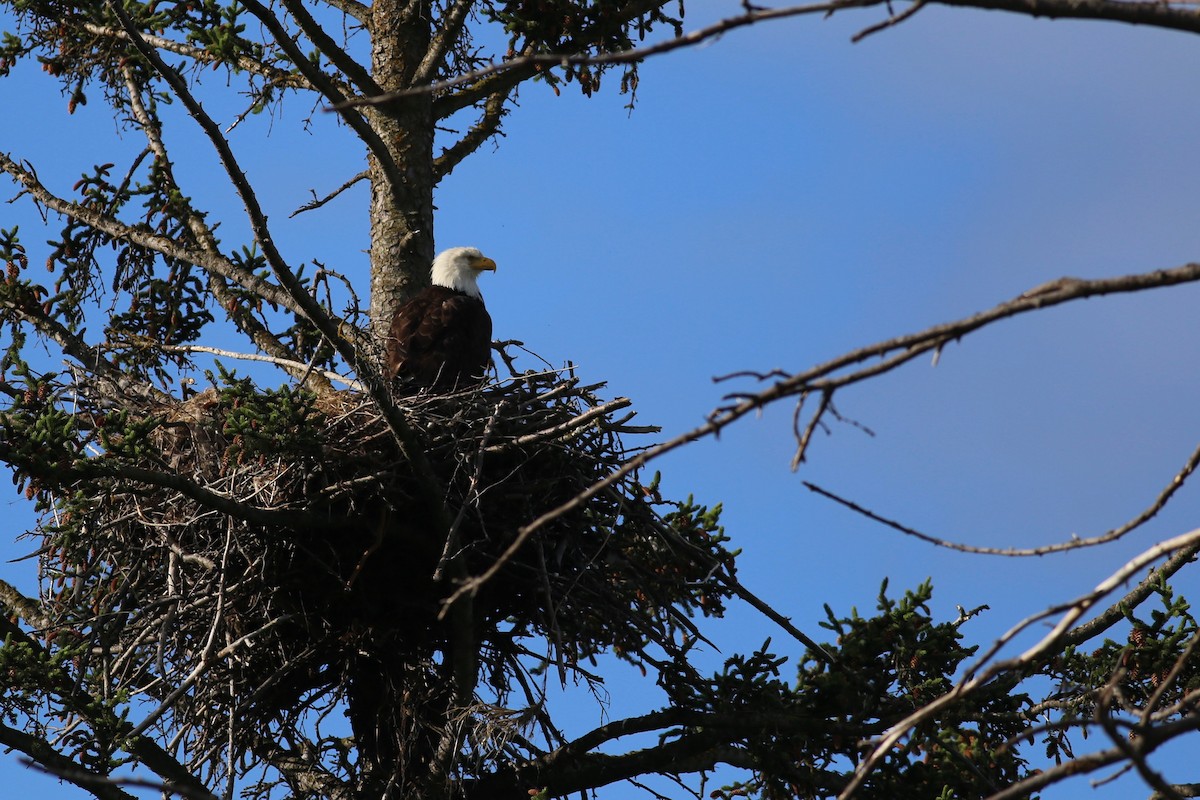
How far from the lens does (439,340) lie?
24.8 ft

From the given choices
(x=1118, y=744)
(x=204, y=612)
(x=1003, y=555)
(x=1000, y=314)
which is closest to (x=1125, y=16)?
(x=1000, y=314)

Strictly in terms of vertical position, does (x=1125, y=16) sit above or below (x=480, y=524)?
below

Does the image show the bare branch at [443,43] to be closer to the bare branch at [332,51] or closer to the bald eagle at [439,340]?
the bare branch at [332,51]

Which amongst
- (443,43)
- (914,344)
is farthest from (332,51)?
(914,344)

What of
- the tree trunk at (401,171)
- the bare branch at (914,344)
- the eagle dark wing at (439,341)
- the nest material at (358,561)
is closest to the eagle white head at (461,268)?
the tree trunk at (401,171)

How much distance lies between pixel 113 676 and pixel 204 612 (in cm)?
70

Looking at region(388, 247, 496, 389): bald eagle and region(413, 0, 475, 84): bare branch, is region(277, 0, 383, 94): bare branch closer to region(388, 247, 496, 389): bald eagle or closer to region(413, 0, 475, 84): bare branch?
region(413, 0, 475, 84): bare branch

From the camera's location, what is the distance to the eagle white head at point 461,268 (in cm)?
909

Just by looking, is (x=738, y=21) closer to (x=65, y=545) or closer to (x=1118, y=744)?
(x=1118, y=744)

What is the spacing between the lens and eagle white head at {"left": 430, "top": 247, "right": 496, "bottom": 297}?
9086mm

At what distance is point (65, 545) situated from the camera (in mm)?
6758

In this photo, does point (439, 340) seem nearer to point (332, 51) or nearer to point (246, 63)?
point (332, 51)

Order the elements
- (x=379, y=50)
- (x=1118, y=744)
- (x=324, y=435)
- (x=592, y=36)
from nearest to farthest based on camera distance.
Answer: (x=1118, y=744) < (x=324, y=435) < (x=592, y=36) < (x=379, y=50)

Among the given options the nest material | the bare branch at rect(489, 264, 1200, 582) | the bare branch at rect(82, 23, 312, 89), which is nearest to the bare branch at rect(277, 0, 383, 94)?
the bare branch at rect(82, 23, 312, 89)
